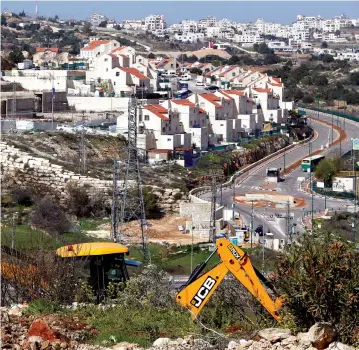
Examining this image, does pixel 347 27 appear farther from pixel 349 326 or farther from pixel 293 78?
pixel 349 326

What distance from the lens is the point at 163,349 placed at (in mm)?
7914

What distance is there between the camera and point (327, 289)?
8094 millimetres

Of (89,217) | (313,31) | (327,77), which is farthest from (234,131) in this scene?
(313,31)

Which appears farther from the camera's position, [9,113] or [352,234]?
[9,113]

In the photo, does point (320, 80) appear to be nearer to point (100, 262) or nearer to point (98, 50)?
point (98, 50)

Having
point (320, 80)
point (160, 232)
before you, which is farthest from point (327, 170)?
point (320, 80)

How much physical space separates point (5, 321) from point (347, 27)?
154 m

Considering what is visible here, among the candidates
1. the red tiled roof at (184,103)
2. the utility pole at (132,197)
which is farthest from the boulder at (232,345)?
the red tiled roof at (184,103)

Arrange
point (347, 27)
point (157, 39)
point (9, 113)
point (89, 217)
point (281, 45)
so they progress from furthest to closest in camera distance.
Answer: point (347, 27) < point (281, 45) < point (157, 39) < point (9, 113) < point (89, 217)

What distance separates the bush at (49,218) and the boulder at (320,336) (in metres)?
13.3

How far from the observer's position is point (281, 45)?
11894 centimetres

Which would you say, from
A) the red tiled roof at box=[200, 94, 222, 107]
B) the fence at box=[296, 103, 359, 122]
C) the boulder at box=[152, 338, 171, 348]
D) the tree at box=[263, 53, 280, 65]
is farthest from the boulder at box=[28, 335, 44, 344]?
the tree at box=[263, 53, 280, 65]

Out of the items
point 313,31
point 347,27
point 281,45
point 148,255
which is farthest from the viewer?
point 347,27

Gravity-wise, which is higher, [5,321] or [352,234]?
[5,321]
